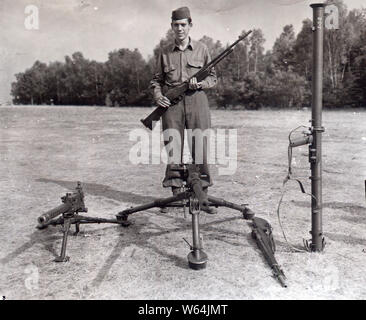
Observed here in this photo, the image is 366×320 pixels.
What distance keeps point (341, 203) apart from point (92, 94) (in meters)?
29.5

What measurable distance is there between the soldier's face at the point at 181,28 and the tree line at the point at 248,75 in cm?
1408

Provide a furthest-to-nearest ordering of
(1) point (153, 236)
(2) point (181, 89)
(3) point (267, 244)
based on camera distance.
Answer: (2) point (181, 89), (1) point (153, 236), (3) point (267, 244)

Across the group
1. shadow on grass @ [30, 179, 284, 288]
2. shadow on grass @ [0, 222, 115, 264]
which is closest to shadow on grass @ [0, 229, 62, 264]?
shadow on grass @ [0, 222, 115, 264]

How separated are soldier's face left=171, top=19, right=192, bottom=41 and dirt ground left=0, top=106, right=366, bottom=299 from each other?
2.44 m

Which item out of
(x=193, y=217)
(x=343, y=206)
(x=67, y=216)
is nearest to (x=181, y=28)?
(x=193, y=217)

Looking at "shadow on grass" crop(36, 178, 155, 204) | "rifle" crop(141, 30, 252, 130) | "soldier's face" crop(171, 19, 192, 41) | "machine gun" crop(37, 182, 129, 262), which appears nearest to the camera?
"machine gun" crop(37, 182, 129, 262)

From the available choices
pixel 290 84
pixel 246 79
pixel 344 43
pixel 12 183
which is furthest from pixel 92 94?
pixel 12 183

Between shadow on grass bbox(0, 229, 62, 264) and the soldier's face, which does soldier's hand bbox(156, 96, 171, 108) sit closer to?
the soldier's face

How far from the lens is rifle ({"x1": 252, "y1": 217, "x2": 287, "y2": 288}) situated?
3441 millimetres

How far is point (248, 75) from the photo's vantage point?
81.6ft

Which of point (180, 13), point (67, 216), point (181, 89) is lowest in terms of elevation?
point (67, 216)

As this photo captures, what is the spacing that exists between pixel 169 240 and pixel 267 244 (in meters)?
1.13

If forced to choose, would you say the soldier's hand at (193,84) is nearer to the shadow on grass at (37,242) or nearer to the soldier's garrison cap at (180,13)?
the soldier's garrison cap at (180,13)

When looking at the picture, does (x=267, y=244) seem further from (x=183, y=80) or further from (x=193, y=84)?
(x=183, y=80)
